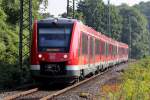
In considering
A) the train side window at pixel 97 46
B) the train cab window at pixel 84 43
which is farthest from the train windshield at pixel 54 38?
the train side window at pixel 97 46

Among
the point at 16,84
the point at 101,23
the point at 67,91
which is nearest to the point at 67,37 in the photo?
the point at 67,91

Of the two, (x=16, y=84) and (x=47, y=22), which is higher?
(x=47, y=22)

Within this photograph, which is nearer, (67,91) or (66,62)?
(67,91)

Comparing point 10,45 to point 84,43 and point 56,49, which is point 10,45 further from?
point 56,49

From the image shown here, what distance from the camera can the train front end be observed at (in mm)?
20828

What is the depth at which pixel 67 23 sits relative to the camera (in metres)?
21.5

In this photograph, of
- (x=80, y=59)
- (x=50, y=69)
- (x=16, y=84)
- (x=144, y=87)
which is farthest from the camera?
(x=16, y=84)

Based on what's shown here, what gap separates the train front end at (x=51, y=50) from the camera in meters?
20.8

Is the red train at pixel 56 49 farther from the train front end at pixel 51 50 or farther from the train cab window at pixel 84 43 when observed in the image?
the train cab window at pixel 84 43

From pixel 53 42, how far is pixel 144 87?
405 inches

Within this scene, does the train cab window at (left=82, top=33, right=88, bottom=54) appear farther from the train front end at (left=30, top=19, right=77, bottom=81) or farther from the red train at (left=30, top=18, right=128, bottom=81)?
the train front end at (left=30, top=19, right=77, bottom=81)

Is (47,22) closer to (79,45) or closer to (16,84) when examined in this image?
(79,45)

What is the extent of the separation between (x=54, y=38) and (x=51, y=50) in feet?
1.81

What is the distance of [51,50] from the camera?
21.0m
